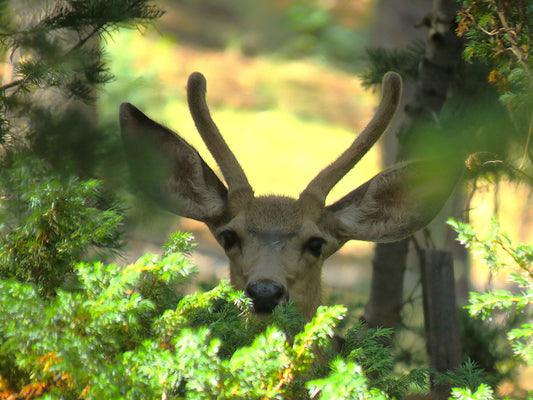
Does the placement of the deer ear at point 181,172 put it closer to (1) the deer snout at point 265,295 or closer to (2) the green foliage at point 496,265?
(1) the deer snout at point 265,295

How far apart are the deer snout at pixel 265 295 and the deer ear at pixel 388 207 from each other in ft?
3.67

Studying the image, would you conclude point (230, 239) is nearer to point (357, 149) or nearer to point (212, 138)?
point (212, 138)

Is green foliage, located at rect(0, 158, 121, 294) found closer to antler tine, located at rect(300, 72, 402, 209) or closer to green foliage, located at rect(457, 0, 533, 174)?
green foliage, located at rect(457, 0, 533, 174)

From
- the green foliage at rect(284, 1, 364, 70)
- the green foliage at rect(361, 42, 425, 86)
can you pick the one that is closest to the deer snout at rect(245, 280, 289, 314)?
the green foliage at rect(361, 42, 425, 86)

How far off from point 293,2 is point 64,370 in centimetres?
2201

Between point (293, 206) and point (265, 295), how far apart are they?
1.09 m

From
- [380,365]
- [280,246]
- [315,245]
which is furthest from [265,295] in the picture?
[380,365]

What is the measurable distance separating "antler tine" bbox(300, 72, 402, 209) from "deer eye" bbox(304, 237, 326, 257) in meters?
0.31

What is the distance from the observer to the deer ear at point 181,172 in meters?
3.97

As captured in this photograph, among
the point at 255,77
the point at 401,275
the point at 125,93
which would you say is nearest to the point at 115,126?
the point at 125,93

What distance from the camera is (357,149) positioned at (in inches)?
185

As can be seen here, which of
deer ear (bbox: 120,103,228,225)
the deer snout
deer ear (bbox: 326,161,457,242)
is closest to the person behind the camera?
the deer snout

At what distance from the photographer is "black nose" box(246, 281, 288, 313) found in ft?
11.8

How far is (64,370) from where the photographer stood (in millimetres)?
1845
